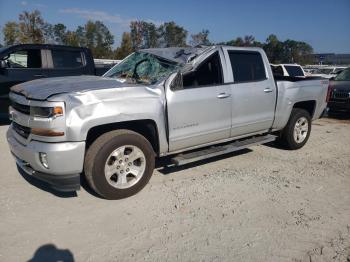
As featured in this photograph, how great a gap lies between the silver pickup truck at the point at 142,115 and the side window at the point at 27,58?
355 cm

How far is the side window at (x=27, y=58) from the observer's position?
25.9 feet

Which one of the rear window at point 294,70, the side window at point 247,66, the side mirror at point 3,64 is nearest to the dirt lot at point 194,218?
the side window at point 247,66

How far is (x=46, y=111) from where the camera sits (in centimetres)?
351

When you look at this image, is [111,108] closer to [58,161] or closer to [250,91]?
[58,161]

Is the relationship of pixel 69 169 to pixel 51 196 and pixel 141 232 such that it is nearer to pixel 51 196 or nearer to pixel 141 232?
pixel 51 196

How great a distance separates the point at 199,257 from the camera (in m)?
2.94

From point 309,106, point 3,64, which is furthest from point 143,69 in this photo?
point 3,64

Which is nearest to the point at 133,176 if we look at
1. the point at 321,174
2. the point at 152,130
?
the point at 152,130

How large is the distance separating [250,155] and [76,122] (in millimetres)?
3456

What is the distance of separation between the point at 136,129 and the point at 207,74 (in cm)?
135

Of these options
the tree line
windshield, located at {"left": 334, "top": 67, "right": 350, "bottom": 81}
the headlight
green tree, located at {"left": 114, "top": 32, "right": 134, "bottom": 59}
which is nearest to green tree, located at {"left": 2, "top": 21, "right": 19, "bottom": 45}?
the tree line

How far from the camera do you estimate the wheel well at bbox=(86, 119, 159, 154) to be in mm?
4008

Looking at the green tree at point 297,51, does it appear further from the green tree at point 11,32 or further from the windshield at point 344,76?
the windshield at point 344,76

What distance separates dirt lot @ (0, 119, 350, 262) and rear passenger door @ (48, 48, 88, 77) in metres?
3.40
